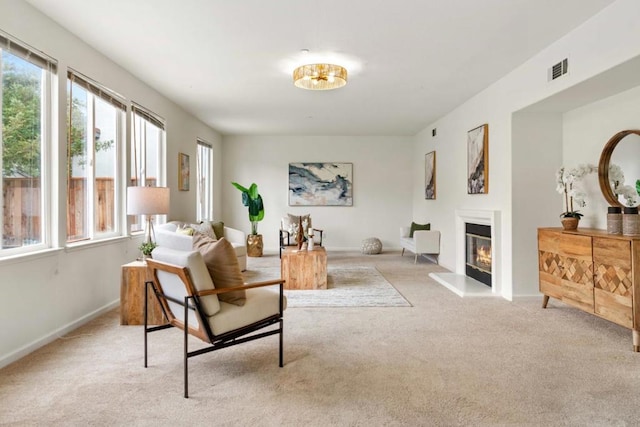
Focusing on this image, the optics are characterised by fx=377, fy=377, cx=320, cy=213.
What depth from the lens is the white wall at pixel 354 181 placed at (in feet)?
29.2

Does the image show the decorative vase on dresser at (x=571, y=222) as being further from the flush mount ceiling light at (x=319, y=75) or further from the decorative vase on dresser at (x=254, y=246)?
the decorative vase on dresser at (x=254, y=246)

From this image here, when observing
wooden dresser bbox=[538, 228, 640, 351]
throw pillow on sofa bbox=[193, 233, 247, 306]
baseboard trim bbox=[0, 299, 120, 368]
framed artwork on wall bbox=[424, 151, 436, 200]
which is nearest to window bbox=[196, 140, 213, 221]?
baseboard trim bbox=[0, 299, 120, 368]

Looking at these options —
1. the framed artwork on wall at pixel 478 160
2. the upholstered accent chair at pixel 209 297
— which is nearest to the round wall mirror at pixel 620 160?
the framed artwork on wall at pixel 478 160

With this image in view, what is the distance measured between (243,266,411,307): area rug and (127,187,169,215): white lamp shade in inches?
69.6

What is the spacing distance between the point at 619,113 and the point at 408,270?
12.0 ft

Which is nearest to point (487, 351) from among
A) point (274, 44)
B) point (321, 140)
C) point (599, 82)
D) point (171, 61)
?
point (599, 82)

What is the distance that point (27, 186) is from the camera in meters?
2.98

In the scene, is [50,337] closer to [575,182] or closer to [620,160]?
[575,182]

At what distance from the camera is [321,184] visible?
8.90m

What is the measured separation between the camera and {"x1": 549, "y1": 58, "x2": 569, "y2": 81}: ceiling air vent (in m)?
3.46

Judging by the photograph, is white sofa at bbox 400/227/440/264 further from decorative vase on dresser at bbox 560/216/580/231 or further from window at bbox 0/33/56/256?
window at bbox 0/33/56/256

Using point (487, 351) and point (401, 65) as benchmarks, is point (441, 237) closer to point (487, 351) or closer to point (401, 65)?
point (401, 65)

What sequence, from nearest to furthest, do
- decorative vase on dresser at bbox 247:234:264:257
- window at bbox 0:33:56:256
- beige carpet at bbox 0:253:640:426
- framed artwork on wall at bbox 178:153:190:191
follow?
1. beige carpet at bbox 0:253:640:426
2. window at bbox 0:33:56:256
3. framed artwork on wall at bbox 178:153:190:191
4. decorative vase on dresser at bbox 247:234:264:257

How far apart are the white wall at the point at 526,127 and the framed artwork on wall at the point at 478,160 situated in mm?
87
